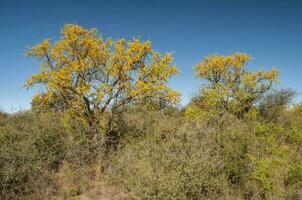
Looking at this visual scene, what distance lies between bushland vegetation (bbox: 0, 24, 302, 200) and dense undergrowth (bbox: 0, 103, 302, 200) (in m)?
0.04

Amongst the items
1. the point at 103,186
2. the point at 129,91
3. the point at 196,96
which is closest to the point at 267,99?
the point at 196,96

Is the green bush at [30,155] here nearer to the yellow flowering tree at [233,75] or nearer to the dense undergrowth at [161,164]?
the dense undergrowth at [161,164]

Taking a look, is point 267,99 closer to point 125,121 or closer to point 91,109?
point 125,121

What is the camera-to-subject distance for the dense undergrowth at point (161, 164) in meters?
9.00

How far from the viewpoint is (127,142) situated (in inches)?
659

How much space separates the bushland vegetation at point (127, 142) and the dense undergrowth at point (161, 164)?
0.14 ft

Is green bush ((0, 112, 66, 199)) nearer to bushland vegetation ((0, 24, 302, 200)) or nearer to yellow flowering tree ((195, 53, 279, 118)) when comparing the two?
bushland vegetation ((0, 24, 302, 200))

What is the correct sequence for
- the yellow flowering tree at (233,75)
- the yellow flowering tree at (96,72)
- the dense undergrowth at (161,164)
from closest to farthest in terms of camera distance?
1. the dense undergrowth at (161,164)
2. the yellow flowering tree at (96,72)
3. the yellow flowering tree at (233,75)

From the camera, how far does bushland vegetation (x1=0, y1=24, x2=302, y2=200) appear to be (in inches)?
374

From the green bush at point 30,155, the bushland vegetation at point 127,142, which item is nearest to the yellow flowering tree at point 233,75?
the bushland vegetation at point 127,142

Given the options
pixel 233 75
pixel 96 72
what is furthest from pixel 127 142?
pixel 233 75

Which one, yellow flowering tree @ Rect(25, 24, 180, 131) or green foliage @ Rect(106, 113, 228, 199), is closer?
green foliage @ Rect(106, 113, 228, 199)

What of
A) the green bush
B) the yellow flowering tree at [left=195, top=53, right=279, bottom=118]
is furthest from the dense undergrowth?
the yellow flowering tree at [left=195, top=53, right=279, bottom=118]

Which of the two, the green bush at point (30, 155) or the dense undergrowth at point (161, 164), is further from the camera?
the green bush at point (30, 155)
